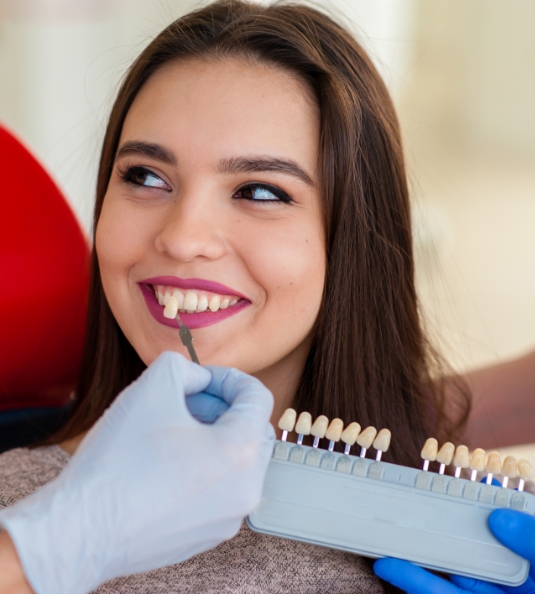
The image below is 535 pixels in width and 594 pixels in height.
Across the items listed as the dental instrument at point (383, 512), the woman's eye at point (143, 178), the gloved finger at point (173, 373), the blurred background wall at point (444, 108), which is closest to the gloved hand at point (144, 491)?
the gloved finger at point (173, 373)

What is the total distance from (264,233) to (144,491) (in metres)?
0.51

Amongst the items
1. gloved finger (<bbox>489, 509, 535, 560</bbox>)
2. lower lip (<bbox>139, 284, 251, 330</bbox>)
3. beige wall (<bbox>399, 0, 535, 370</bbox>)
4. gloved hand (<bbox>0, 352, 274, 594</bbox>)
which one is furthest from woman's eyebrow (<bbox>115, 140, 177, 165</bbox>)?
beige wall (<bbox>399, 0, 535, 370</bbox>)

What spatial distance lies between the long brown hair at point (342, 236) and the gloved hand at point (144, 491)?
516 millimetres

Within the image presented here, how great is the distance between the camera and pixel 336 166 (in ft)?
3.93

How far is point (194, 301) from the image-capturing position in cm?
110

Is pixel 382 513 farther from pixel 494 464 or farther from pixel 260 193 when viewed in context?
pixel 260 193

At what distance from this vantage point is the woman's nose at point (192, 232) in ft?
3.47

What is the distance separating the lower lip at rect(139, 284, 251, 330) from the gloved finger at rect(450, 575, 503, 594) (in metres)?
0.49

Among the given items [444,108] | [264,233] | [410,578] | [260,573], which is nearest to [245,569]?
[260,573]

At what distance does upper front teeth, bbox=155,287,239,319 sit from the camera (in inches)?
43.1

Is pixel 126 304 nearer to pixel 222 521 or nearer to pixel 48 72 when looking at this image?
pixel 222 521

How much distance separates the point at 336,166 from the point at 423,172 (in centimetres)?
236

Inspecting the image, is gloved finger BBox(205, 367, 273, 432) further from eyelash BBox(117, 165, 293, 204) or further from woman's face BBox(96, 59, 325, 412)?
eyelash BBox(117, 165, 293, 204)

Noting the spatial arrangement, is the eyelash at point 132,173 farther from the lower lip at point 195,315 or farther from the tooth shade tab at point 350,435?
the tooth shade tab at point 350,435
